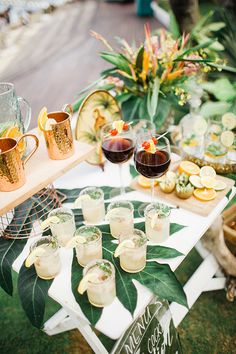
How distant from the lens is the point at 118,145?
1.34 m

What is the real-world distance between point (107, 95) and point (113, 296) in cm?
96

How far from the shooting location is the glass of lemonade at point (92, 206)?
4.12ft

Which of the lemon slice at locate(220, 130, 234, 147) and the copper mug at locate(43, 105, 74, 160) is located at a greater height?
the copper mug at locate(43, 105, 74, 160)

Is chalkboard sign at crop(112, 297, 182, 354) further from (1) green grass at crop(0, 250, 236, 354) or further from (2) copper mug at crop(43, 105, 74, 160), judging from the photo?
(2) copper mug at crop(43, 105, 74, 160)

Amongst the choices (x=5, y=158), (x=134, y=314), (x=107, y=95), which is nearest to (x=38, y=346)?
(x=134, y=314)

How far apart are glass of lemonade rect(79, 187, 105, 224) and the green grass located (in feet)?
2.77

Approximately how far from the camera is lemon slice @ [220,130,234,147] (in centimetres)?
154

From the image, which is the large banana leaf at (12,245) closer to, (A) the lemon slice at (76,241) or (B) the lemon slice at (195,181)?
(A) the lemon slice at (76,241)

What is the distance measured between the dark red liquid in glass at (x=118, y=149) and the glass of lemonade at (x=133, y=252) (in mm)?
327

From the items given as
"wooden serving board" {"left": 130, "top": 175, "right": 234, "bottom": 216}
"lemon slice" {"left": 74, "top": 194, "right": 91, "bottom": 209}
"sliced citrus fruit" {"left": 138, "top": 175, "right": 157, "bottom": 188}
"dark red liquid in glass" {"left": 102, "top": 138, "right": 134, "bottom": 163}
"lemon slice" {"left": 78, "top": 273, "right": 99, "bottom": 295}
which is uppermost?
"dark red liquid in glass" {"left": 102, "top": 138, "right": 134, "bottom": 163}

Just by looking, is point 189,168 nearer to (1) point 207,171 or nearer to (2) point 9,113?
(1) point 207,171

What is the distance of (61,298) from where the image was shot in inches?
40.2

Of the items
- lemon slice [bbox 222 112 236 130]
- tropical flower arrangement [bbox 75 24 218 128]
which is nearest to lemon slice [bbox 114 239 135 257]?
tropical flower arrangement [bbox 75 24 218 128]

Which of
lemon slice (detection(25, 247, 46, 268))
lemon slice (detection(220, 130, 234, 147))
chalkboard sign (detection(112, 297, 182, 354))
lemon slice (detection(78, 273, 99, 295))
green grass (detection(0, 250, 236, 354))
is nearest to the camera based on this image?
lemon slice (detection(78, 273, 99, 295))
